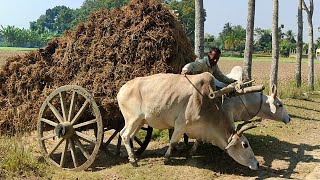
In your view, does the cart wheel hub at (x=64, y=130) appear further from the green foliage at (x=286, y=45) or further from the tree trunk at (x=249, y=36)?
the green foliage at (x=286, y=45)

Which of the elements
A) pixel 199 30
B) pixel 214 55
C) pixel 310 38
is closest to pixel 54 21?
pixel 310 38

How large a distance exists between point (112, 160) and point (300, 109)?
858 cm

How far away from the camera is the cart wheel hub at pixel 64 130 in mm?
7793

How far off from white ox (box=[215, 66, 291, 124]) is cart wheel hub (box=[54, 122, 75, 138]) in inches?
121

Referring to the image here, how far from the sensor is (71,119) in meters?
7.89

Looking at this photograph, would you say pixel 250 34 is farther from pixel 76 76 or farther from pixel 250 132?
pixel 76 76

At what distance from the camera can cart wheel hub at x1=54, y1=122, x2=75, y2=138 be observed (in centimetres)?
779

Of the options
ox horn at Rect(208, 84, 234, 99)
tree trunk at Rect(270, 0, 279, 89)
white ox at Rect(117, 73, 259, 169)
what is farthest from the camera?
tree trunk at Rect(270, 0, 279, 89)

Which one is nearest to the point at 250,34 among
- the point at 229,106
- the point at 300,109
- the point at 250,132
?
the point at 300,109

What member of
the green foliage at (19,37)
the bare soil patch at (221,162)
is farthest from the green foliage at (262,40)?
the bare soil patch at (221,162)

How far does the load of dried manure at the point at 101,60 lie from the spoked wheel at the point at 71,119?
0.81ft

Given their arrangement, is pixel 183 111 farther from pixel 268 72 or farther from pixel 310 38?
pixel 268 72

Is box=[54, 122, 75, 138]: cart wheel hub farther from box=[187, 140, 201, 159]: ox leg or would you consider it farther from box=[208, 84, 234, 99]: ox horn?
box=[208, 84, 234, 99]: ox horn

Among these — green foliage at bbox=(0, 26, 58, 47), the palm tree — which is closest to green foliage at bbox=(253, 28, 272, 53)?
green foliage at bbox=(0, 26, 58, 47)
